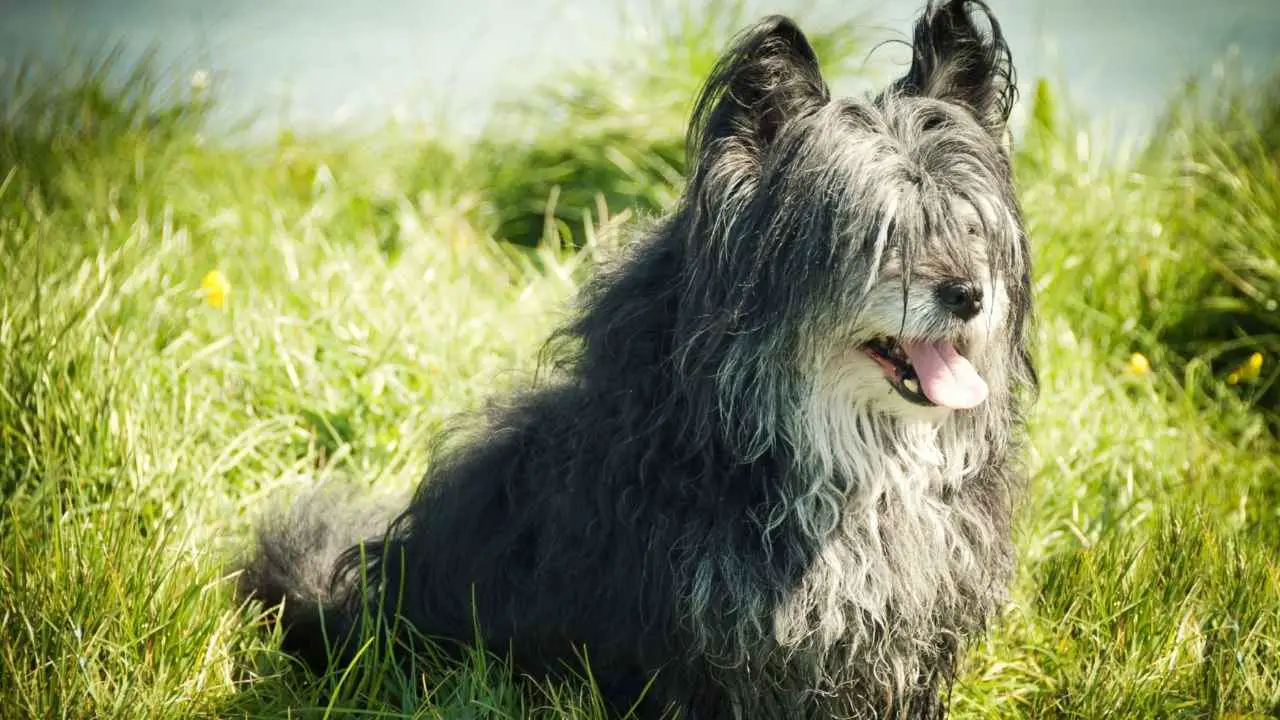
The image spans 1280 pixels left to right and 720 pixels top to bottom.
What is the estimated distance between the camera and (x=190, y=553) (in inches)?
132

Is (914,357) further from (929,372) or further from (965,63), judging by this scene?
(965,63)

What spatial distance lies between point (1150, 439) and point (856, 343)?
98.6 inches

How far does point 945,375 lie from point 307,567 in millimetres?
2016

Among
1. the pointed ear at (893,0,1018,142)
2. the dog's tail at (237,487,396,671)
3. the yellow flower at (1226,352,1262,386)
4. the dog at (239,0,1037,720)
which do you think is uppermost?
the pointed ear at (893,0,1018,142)

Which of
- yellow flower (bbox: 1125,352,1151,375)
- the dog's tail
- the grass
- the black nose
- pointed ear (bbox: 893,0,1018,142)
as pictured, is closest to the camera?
the black nose

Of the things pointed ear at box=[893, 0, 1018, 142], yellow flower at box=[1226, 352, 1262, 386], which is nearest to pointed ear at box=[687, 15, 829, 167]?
pointed ear at box=[893, 0, 1018, 142]

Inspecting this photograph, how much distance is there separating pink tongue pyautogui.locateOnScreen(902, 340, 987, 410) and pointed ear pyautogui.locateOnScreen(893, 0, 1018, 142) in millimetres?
548

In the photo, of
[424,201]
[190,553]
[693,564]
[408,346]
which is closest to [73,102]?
[424,201]

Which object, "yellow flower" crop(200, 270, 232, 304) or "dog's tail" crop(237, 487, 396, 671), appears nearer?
"dog's tail" crop(237, 487, 396, 671)

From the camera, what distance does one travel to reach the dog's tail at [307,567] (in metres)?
3.41

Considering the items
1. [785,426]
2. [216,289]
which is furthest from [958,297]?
[216,289]

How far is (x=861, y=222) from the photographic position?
251cm

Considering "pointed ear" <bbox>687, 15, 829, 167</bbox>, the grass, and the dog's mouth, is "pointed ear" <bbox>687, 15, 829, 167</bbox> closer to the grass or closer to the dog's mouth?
the dog's mouth

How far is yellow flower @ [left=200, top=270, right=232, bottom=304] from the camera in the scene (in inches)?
181
